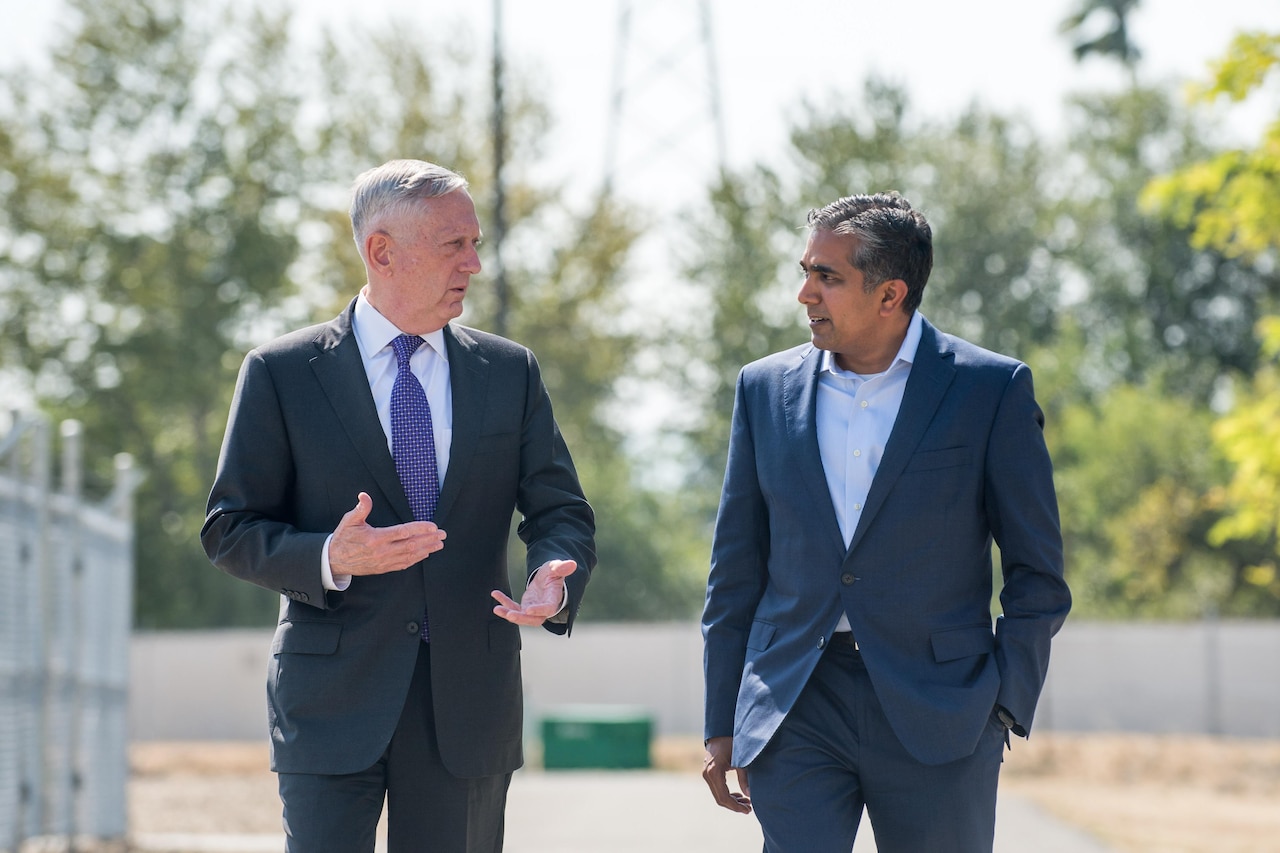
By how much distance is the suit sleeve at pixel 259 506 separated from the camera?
12.4 ft

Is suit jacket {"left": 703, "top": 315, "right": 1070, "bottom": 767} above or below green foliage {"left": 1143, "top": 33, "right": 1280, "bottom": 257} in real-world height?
below

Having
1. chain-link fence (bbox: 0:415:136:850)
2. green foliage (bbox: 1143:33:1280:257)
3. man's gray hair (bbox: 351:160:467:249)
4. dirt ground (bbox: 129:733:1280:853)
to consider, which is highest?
green foliage (bbox: 1143:33:1280:257)

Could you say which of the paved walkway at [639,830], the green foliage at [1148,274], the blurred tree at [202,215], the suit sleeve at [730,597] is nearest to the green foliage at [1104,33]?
the green foliage at [1148,274]

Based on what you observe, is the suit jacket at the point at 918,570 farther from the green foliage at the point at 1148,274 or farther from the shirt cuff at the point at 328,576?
the green foliage at the point at 1148,274

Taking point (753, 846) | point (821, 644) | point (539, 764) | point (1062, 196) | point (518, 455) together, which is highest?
point (1062, 196)

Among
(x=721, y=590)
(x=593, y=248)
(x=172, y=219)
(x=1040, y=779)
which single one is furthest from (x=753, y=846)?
(x=172, y=219)

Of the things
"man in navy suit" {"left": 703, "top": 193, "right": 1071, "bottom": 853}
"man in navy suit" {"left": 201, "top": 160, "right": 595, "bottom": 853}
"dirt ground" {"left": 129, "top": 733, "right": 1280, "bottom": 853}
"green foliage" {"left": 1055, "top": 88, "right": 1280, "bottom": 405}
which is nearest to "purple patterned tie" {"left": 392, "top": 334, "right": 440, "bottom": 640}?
"man in navy suit" {"left": 201, "top": 160, "right": 595, "bottom": 853}

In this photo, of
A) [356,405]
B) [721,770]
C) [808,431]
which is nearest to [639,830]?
[721,770]

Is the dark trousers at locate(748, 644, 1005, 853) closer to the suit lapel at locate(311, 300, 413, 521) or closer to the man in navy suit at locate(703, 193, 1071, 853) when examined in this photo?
the man in navy suit at locate(703, 193, 1071, 853)

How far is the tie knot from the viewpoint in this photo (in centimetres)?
412

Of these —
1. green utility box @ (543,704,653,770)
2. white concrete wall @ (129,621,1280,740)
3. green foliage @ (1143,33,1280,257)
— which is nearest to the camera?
green foliage @ (1143,33,1280,257)

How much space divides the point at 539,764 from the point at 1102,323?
2759cm

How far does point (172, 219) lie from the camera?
119 feet

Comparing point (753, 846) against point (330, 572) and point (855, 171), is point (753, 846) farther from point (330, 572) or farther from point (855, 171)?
point (855, 171)
